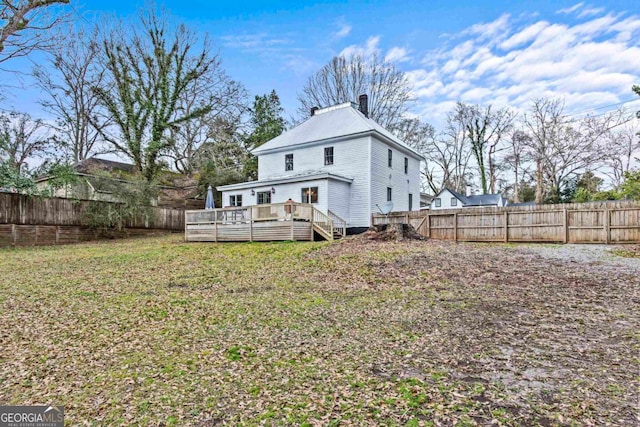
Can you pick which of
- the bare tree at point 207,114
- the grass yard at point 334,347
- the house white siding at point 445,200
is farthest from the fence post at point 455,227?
the house white siding at point 445,200

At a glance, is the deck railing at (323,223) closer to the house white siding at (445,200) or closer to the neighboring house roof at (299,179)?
the neighboring house roof at (299,179)

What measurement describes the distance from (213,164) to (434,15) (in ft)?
60.4

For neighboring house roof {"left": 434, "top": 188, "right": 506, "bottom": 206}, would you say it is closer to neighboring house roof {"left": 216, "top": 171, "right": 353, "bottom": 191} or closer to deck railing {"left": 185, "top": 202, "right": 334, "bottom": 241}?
neighboring house roof {"left": 216, "top": 171, "right": 353, "bottom": 191}

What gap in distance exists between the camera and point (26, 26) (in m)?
9.81

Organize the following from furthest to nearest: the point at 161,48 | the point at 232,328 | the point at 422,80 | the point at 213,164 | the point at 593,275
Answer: the point at 422,80 → the point at 213,164 → the point at 161,48 → the point at 593,275 → the point at 232,328

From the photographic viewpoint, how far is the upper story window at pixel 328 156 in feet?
64.8

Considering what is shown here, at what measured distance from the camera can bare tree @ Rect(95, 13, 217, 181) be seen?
22594 mm

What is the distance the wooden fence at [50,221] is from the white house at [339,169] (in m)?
6.34

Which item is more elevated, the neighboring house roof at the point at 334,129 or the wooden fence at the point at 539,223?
the neighboring house roof at the point at 334,129

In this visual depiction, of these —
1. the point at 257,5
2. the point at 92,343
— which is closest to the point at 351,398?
the point at 92,343

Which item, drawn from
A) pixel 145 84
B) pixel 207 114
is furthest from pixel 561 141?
pixel 145 84

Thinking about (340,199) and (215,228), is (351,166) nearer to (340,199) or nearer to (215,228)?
(340,199)

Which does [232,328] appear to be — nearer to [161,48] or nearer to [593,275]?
[593,275]

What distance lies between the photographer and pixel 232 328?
4.80m
